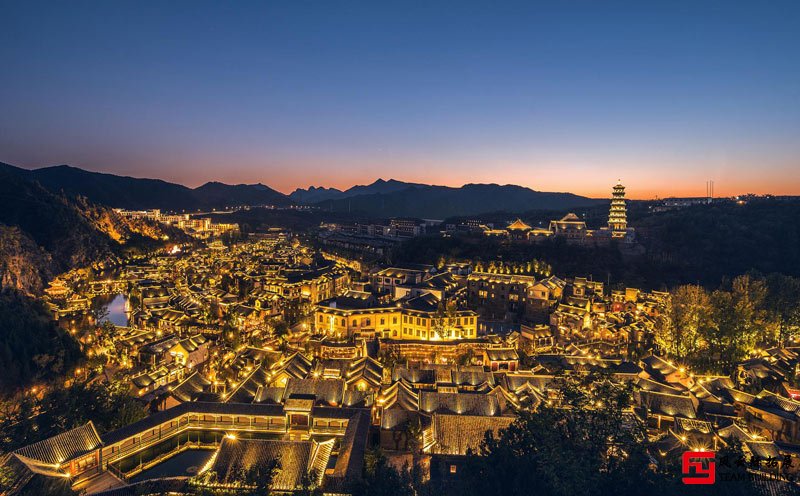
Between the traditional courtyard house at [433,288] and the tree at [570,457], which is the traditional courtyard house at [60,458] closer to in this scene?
the tree at [570,457]

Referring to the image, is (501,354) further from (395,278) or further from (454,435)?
(395,278)

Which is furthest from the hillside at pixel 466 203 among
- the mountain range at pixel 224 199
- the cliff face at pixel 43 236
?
the cliff face at pixel 43 236

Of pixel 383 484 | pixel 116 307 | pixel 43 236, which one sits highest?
pixel 43 236

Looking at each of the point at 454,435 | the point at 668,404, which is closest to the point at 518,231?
the point at 668,404

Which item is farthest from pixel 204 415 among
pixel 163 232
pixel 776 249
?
pixel 163 232

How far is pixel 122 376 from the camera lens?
20188 millimetres

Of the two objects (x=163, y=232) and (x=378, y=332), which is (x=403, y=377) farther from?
(x=163, y=232)

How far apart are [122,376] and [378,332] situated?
48.5ft

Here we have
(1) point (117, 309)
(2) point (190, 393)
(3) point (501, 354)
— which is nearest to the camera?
(2) point (190, 393)

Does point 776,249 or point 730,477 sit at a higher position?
point 776,249

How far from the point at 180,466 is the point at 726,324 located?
28.1 metres

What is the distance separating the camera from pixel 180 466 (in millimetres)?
14125

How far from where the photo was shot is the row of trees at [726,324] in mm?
23969

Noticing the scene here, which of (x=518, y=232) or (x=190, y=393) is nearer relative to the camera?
(x=190, y=393)
